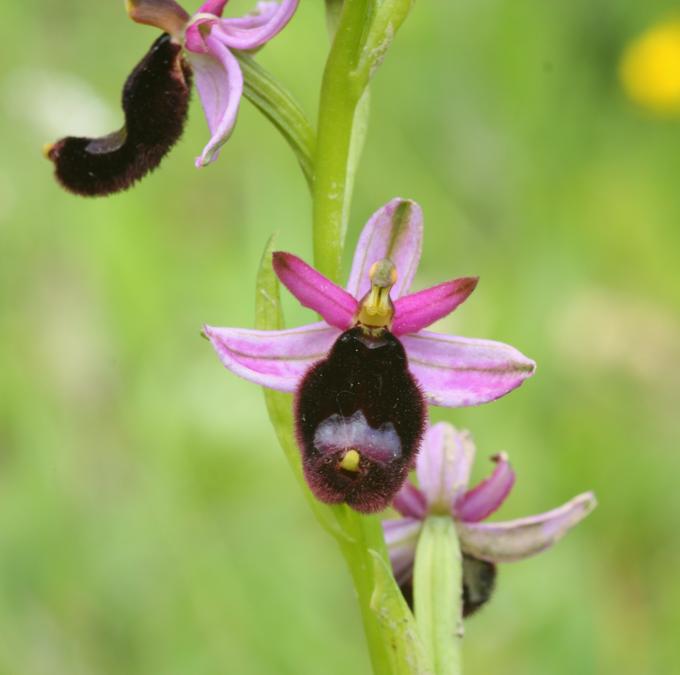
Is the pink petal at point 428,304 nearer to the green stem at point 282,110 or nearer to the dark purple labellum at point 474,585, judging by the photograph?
the green stem at point 282,110

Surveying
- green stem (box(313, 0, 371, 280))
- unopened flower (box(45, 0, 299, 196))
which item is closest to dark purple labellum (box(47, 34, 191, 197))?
unopened flower (box(45, 0, 299, 196))

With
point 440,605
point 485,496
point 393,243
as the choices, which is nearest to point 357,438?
point 393,243

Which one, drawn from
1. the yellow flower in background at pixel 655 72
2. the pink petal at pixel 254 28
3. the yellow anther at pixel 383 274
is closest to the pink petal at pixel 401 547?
the yellow anther at pixel 383 274

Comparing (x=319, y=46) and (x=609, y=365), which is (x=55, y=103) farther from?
(x=609, y=365)

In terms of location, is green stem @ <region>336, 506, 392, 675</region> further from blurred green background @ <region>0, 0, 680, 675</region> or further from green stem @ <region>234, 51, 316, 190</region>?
blurred green background @ <region>0, 0, 680, 675</region>

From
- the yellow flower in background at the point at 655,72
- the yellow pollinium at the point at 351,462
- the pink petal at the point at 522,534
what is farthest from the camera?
the yellow flower in background at the point at 655,72

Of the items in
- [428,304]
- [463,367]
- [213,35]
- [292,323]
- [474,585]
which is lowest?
[474,585]

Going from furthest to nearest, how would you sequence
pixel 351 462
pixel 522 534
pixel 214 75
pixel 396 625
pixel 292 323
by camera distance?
1. pixel 292 323
2. pixel 522 534
3. pixel 214 75
4. pixel 396 625
5. pixel 351 462

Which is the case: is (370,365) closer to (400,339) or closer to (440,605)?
(400,339)
